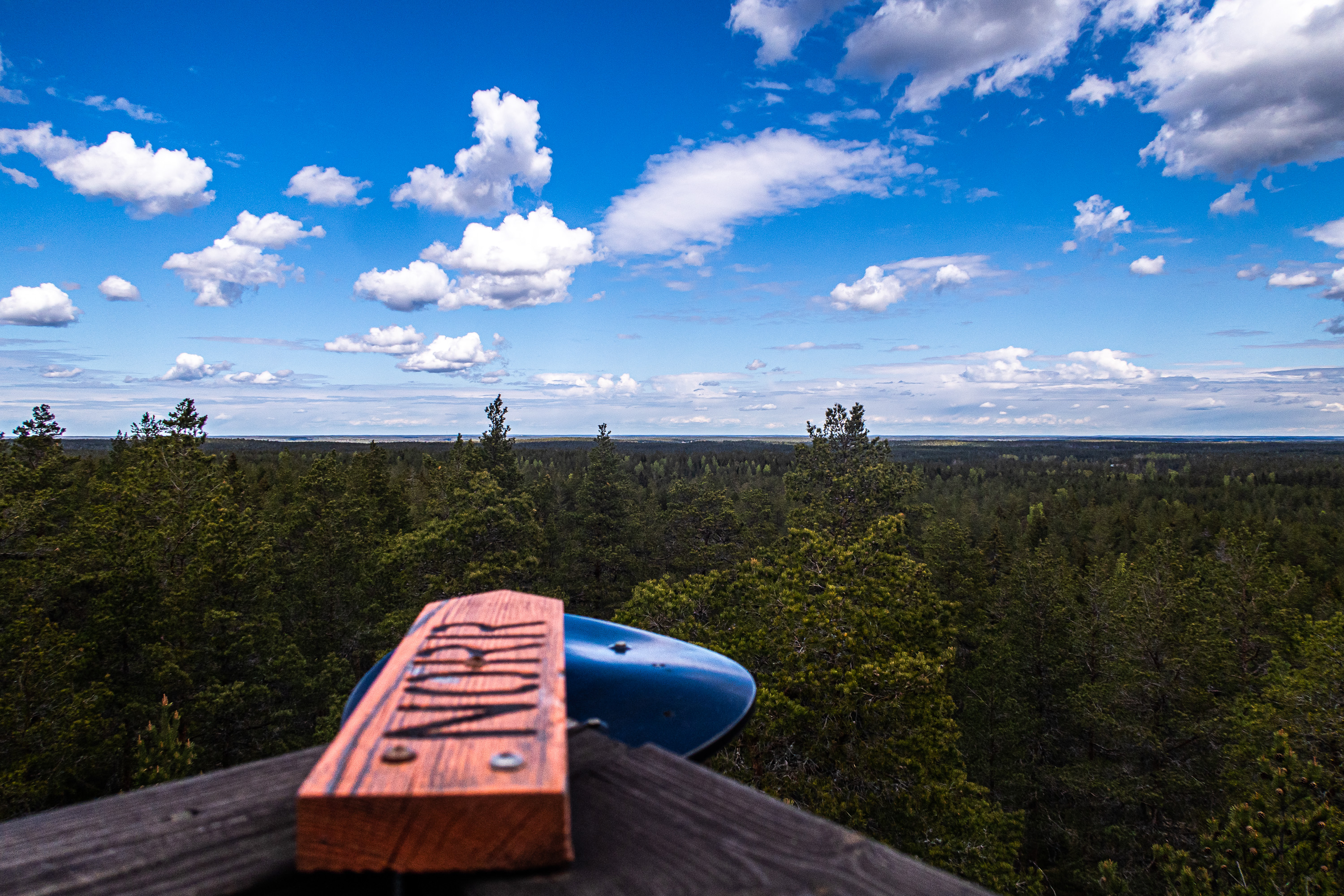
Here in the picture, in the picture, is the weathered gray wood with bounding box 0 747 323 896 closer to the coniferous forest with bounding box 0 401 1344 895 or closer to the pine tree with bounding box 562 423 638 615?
the coniferous forest with bounding box 0 401 1344 895

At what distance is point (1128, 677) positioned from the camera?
82.2ft

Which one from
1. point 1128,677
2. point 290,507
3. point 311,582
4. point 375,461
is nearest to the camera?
point 1128,677

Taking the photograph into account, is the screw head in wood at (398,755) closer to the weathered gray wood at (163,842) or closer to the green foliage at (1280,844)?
the weathered gray wood at (163,842)

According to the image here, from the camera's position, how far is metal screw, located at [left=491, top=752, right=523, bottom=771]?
985 mm

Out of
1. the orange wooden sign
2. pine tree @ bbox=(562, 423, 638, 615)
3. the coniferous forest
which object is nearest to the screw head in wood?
the orange wooden sign

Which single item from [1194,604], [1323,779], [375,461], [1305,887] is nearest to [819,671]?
[1305,887]

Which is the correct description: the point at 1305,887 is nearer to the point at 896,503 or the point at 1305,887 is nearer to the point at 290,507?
the point at 896,503

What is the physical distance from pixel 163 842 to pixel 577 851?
723 mm

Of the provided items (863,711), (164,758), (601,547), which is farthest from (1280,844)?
(601,547)

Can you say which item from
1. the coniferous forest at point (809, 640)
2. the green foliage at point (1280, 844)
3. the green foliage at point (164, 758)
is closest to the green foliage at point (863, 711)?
the coniferous forest at point (809, 640)

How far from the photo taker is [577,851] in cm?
106

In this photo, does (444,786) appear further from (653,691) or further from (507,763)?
(653,691)

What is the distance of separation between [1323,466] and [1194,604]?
151 m

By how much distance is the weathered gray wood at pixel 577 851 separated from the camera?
0.99 m
